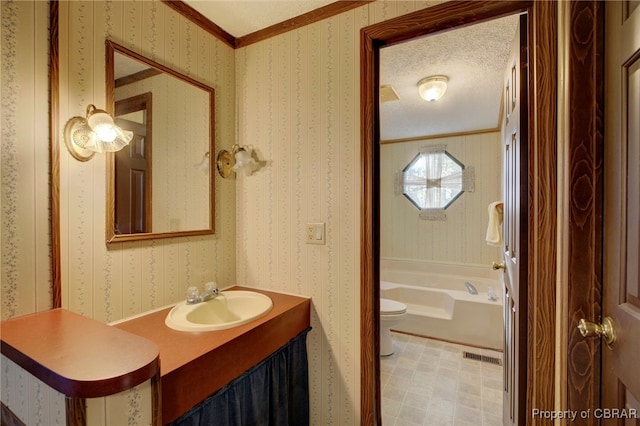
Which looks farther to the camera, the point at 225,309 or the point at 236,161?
the point at 236,161

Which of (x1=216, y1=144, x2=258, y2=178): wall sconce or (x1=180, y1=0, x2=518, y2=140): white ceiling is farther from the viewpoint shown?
(x1=216, y1=144, x2=258, y2=178): wall sconce

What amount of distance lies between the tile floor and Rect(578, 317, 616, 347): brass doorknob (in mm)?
1299

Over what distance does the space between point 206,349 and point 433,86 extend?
2203 millimetres

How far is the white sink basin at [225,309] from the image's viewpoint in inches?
51.2

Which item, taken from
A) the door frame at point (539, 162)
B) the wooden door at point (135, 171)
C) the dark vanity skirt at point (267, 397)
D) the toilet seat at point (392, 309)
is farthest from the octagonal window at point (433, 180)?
the wooden door at point (135, 171)

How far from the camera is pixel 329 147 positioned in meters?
1.48

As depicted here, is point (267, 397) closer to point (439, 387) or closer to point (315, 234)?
point (315, 234)

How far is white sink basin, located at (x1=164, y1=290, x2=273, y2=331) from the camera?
130 centimetres

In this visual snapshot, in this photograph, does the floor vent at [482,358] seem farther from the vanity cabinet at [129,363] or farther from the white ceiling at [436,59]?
the white ceiling at [436,59]

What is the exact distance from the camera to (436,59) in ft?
6.17

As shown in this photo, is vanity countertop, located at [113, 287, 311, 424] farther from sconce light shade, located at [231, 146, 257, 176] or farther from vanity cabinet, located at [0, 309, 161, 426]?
sconce light shade, located at [231, 146, 257, 176]

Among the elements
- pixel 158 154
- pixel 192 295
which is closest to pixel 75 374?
pixel 192 295

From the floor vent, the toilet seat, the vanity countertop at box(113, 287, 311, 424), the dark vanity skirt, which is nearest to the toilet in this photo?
the toilet seat

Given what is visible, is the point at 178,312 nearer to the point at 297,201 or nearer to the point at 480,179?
the point at 297,201
